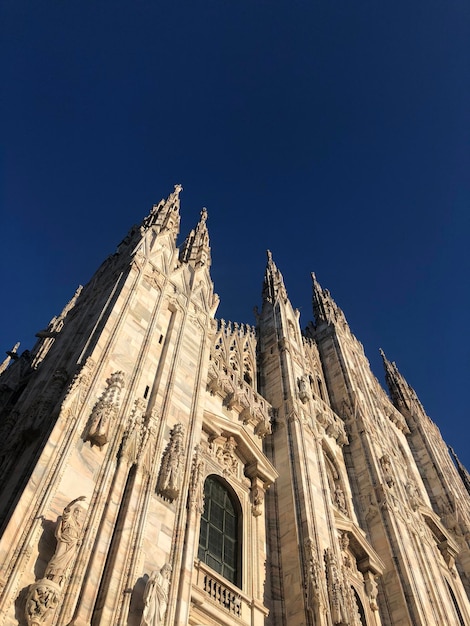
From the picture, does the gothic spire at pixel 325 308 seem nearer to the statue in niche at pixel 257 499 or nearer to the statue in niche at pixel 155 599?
the statue in niche at pixel 257 499

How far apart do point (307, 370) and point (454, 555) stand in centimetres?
1023

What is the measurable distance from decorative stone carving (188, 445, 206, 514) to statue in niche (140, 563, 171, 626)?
2.30 metres

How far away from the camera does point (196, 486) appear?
12.4 meters

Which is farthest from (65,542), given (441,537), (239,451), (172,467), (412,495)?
(441,537)

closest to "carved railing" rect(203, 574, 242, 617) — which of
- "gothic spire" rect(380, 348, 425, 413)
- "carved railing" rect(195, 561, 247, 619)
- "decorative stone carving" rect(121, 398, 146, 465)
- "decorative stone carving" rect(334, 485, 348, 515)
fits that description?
"carved railing" rect(195, 561, 247, 619)

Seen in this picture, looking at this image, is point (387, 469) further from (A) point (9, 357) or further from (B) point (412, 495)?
(A) point (9, 357)

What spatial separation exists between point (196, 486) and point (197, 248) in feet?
39.0

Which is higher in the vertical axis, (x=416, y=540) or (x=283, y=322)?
(x=283, y=322)

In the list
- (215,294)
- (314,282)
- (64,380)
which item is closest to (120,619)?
(64,380)

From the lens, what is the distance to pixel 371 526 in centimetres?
2072

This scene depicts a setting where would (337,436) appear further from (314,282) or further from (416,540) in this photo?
(314,282)

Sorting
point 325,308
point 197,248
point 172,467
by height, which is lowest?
point 172,467

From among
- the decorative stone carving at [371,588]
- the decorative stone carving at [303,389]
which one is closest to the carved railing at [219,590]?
the decorative stone carving at [371,588]

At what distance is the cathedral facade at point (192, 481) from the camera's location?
30.1 feet
